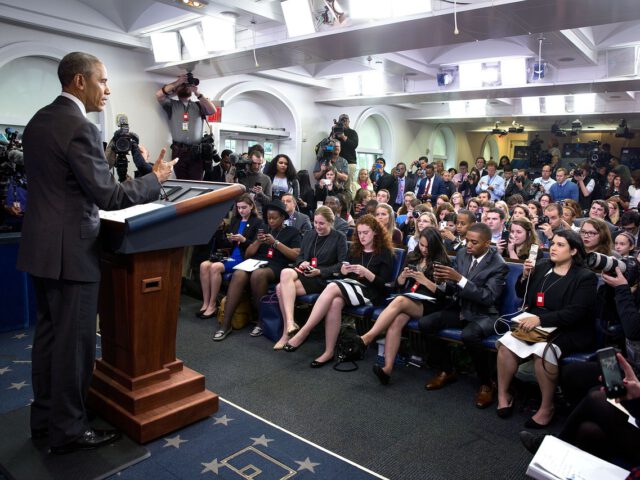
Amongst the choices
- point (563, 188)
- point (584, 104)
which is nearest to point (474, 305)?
point (563, 188)

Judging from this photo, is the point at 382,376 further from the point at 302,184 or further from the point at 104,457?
the point at 302,184

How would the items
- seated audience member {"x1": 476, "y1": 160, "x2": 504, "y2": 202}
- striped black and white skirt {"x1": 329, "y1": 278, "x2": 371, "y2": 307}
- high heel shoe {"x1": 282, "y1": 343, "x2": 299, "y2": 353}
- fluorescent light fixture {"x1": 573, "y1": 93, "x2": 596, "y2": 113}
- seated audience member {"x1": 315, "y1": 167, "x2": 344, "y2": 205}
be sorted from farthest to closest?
1. fluorescent light fixture {"x1": 573, "y1": 93, "x2": 596, "y2": 113}
2. seated audience member {"x1": 476, "y1": 160, "x2": 504, "y2": 202}
3. seated audience member {"x1": 315, "y1": 167, "x2": 344, "y2": 205}
4. high heel shoe {"x1": 282, "y1": 343, "x2": 299, "y2": 353}
5. striped black and white skirt {"x1": 329, "y1": 278, "x2": 371, "y2": 307}

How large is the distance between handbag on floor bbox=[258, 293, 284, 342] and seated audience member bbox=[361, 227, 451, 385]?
843 millimetres

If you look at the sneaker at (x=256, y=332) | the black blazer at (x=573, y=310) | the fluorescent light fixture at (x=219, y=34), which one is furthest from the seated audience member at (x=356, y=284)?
the fluorescent light fixture at (x=219, y=34)

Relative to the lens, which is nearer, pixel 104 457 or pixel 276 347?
pixel 104 457

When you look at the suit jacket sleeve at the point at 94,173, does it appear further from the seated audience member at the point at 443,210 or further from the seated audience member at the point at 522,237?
the seated audience member at the point at 443,210

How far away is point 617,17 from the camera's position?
405cm

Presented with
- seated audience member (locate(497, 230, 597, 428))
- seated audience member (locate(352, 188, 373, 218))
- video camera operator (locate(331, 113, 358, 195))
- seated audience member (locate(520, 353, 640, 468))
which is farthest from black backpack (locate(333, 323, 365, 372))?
video camera operator (locate(331, 113, 358, 195))

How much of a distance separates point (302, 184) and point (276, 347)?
440cm

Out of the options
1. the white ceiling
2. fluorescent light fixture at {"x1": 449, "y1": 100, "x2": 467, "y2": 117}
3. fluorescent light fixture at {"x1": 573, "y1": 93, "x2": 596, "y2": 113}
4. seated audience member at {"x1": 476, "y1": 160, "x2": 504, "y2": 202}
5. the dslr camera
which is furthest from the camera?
fluorescent light fixture at {"x1": 449, "y1": 100, "x2": 467, "y2": 117}

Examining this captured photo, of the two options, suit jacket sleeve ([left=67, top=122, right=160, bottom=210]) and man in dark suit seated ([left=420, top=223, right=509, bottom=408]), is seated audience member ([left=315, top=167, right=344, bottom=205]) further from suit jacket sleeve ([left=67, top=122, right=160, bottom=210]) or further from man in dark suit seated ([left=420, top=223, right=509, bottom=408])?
suit jacket sleeve ([left=67, top=122, right=160, bottom=210])

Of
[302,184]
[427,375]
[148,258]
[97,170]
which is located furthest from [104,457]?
[302,184]

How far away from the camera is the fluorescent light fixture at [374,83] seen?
8.87 meters

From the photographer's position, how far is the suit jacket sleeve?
1922 mm
